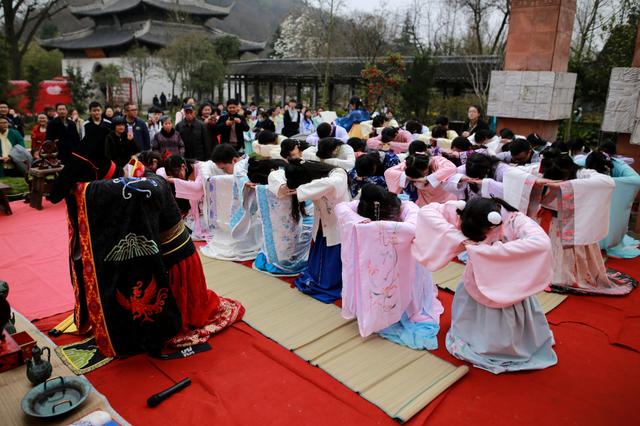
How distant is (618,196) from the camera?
5535 millimetres

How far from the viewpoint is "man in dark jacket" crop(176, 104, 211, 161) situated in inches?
313

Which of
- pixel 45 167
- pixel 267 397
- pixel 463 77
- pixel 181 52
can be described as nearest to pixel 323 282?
pixel 267 397

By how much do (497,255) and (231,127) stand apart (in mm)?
6563

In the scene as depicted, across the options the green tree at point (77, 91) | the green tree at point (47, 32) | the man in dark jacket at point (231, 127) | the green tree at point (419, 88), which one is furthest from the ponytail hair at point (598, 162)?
the green tree at point (47, 32)

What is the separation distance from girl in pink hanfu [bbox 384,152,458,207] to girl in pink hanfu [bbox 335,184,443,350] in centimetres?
127

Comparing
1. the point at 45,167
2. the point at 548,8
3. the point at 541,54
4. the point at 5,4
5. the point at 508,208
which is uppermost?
the point at 5,4

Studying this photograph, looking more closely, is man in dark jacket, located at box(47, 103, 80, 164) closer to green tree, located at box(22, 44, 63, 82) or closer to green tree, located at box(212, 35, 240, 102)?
green tree, located at box(212, 35, 240, 102)

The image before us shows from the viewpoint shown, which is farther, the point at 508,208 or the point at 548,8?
the point at 548,8

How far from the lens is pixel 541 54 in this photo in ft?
28.5

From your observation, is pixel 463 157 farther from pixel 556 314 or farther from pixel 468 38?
pixel 468 38

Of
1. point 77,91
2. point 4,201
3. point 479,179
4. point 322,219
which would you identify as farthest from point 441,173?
point 77,91

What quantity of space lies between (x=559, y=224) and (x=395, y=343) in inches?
85.2

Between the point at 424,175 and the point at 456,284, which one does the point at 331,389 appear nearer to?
the point at 456,284

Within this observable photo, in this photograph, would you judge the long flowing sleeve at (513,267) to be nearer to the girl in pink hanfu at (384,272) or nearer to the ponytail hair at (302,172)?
the girl in pink hanfu at (384,272)
